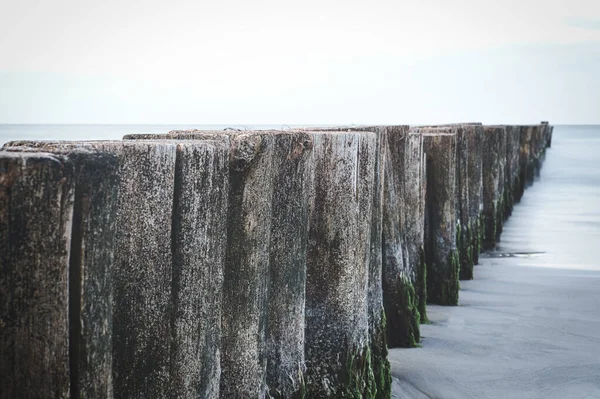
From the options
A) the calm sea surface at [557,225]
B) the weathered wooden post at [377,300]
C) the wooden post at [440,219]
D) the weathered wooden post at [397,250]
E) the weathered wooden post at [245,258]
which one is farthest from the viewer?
the calm sea surface at [557,225]

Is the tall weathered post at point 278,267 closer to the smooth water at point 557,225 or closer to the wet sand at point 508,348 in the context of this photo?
the wet sand at point 508,348

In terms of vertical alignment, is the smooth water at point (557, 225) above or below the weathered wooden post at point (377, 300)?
below

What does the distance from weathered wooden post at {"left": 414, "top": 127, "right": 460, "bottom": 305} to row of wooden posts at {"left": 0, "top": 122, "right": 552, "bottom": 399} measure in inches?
49.6

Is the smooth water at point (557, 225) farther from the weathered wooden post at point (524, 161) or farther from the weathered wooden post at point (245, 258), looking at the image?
the weathered wooden post at point (245, 258)

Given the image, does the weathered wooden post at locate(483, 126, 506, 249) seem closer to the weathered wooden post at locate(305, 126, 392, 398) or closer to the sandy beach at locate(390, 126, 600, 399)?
the sandy beach at locate(390, 126, 600, 399)

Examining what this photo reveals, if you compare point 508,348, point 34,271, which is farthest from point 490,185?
point 34,271

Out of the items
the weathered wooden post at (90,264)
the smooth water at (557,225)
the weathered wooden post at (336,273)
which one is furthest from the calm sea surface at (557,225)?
the weathered wooden post at (90,264)

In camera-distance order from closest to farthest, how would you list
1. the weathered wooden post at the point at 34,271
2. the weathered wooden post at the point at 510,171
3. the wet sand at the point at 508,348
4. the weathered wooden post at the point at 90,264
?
the weathered wooden post at the point at 34,271 < the weathered wooden post at the point at 90,264 < the wet sand at the point at 508,348 < the weathered wooden post at the point at 510,171

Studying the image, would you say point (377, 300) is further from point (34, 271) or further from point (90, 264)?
point (34, 271)

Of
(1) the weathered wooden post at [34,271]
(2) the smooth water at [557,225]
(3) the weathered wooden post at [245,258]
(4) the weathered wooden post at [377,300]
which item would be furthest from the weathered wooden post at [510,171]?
(1) the weathered wooden post at [34,271]

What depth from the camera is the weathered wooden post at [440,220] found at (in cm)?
616

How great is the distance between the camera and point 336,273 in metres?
3.49

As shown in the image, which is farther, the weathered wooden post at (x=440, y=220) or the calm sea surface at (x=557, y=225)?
the calm sea surface at (x=557, y=225)

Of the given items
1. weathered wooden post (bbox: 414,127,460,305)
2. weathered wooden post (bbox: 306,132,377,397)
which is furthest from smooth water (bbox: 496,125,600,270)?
weathered wooden post (bbox: 306,132,377,397)
